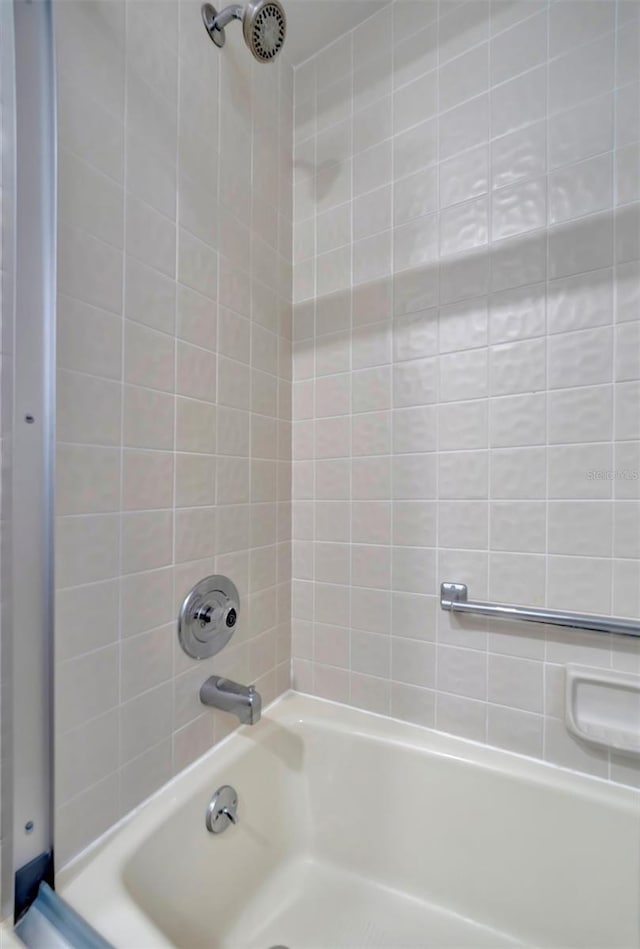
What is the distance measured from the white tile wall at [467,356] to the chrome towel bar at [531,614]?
1.2 inches

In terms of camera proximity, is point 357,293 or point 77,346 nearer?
point 77,346

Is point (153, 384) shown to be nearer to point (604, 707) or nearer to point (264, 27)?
point (264, 27)

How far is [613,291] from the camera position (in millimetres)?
887

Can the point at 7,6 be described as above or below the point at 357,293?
above

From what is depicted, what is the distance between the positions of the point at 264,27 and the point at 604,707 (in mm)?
1561

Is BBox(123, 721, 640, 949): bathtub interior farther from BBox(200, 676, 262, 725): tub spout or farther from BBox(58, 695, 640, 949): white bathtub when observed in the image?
BBox(200, 676, 262, 725): tub spout

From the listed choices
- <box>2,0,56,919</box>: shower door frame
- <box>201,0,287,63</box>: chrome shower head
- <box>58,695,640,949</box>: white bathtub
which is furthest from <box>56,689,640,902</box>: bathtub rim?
<box>201,0,287,63</box>: chrome shower head

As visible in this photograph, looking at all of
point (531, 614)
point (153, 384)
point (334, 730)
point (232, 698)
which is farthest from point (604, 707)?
point (153, 384)

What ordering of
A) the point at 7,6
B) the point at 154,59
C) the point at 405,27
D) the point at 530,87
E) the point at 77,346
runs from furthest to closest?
the point at 405,27
the point at 530,87
the point at 154,59
the point at 77,346
the point at 7,6

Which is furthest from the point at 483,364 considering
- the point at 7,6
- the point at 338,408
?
the point at 7,6

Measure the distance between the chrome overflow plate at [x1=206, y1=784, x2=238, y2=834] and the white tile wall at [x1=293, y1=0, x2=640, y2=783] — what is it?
0.37m

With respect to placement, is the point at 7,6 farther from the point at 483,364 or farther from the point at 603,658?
the point at 603,658

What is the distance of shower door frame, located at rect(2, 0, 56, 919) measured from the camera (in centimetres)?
61

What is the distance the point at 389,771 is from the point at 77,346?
1.18 metres
